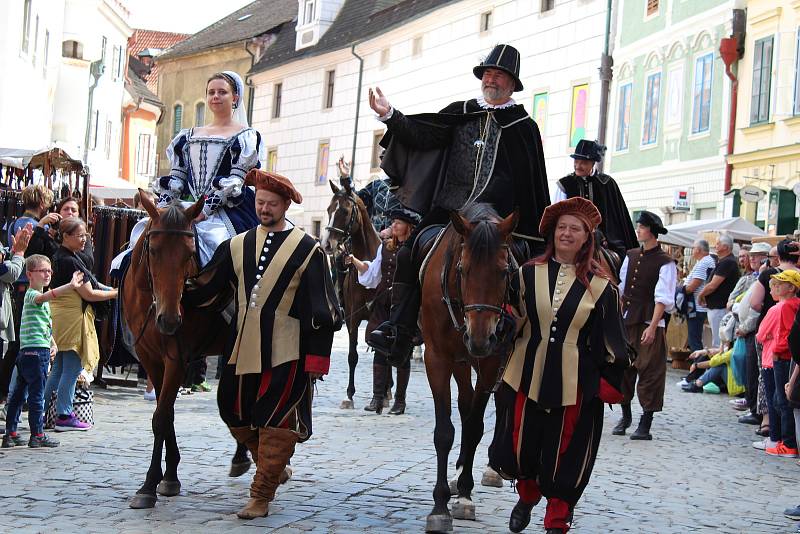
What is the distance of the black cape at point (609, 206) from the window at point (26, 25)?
90.1 feet

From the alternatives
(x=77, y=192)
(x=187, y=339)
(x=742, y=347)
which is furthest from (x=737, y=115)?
(x=187, y=339)

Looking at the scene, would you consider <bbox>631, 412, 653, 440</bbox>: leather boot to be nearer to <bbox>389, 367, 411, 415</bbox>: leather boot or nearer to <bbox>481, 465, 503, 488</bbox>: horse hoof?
<bbox>389, 367, 411, 415</bbox>: leather boot

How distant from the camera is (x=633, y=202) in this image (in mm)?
34312

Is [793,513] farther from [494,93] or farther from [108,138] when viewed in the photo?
[108,138]

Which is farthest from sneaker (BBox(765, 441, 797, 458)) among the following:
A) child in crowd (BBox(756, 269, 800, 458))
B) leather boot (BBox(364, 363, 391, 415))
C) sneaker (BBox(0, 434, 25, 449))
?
sneaker (BBox(0, 434, 25, 449))

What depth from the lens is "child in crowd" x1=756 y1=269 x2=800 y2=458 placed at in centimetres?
1233

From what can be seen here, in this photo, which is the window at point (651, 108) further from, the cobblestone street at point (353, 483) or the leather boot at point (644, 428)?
the leather boot at point (644, 428)

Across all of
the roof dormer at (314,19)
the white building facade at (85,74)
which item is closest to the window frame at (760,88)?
the white building facade at (85,74)

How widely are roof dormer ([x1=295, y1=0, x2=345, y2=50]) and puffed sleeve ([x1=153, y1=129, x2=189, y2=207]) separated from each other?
4662cm

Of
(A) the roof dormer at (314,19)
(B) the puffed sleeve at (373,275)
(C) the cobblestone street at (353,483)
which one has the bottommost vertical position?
(C) the cobblestone street at (353,483)

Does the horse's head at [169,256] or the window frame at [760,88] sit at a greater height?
the window frame at [760,88]

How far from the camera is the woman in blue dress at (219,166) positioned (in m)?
8.98

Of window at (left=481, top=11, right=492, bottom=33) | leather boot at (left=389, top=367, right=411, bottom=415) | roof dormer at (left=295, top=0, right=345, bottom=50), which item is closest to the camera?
leather boot at (left=389, top=367, right=411, bottom=415)

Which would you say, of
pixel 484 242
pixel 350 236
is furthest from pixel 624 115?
pixel 484 242
